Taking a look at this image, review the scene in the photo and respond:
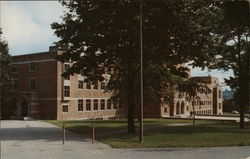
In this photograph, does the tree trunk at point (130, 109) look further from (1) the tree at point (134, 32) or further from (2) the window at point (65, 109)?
(2) the window at point (65, 109)

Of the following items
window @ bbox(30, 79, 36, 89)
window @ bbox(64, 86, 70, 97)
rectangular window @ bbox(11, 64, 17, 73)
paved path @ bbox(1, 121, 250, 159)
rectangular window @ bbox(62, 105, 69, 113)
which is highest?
rectangular window @ bbox(11, 64, 17, 73)

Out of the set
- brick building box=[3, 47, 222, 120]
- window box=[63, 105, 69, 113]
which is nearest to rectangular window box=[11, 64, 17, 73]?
brick building box=[3, 47, 222, 120]

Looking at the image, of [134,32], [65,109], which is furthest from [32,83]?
[134,32]

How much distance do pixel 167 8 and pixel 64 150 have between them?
1218 cm

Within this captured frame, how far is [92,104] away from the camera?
183 ft

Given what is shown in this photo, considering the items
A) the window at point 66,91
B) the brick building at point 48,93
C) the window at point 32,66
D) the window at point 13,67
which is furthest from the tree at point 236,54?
the window at point 13,67

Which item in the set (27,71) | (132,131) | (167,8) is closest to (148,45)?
(167,8)

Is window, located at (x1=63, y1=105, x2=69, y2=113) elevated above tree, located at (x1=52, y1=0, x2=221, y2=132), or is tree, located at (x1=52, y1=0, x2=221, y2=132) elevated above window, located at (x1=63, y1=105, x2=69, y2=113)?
tree, located at (x1=52, y1=0, x2=221, y2=132)

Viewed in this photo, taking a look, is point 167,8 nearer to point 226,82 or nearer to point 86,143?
point 86,143

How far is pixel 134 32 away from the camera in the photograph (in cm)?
2316

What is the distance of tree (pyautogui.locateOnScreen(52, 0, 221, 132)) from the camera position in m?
23.3

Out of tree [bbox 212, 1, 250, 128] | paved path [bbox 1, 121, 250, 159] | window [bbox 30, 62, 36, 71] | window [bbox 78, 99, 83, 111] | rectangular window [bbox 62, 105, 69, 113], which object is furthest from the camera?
Answer: window [bbox 78, 99, 83, 111]

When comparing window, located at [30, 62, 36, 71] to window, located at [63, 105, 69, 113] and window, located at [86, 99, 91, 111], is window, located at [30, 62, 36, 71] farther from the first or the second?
window, located at [86, 99, 91, 111]

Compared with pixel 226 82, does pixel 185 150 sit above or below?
below
